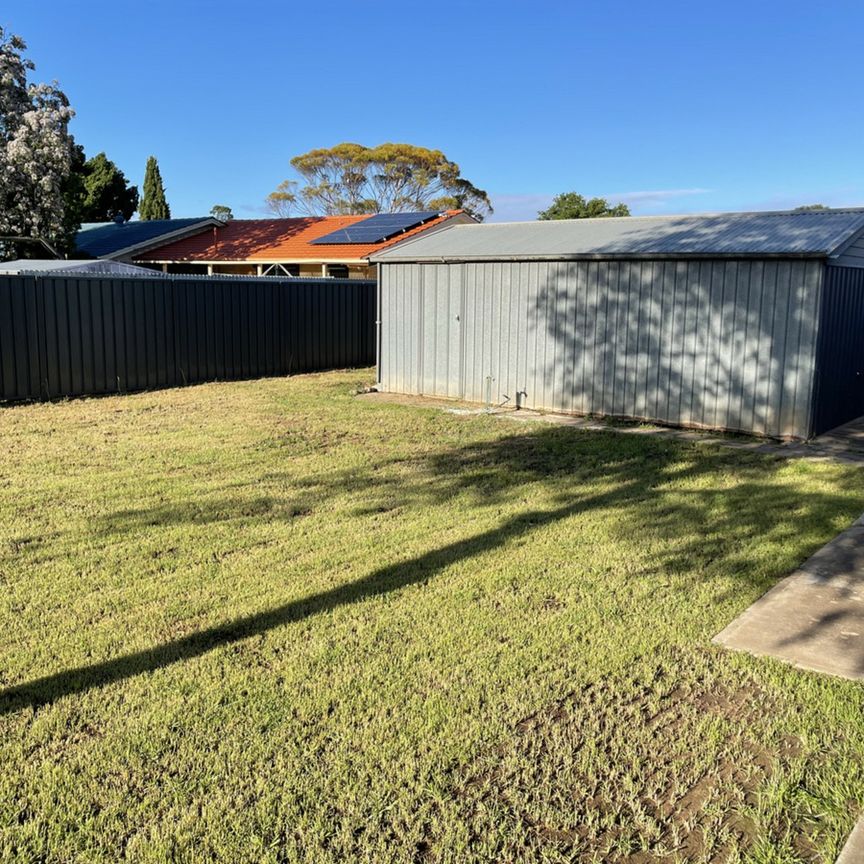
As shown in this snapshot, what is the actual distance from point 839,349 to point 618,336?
272 cm

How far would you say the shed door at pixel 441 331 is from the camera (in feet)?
42.2

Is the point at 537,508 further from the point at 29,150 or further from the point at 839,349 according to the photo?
the point at 29,150

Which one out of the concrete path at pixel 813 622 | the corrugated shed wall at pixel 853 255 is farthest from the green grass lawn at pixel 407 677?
the corrugated shed wall at pixel 853 255

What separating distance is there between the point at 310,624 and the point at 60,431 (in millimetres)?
6552

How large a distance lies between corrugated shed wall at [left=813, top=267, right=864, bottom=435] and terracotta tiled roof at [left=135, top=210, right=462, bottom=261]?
53.3ft

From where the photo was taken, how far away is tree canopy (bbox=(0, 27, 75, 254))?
23.8 m

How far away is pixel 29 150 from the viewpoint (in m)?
23.8

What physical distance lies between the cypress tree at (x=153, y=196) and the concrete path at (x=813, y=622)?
47635mm

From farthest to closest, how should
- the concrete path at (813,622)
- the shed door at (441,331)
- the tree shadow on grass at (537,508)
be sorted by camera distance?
the shed door at (441,331)
the tree shadow on grass at (537,508)
the concrete path at (813,622)

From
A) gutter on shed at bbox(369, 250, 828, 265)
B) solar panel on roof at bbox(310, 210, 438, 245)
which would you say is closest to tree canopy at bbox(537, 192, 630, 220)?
solar panel on roof at bbox(310, 210, 438, 245)

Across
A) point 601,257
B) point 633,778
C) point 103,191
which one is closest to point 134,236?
point 103,191

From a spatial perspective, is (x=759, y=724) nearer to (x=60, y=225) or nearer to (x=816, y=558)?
(x=816, y=558)

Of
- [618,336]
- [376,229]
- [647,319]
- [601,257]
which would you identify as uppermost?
[376,229]

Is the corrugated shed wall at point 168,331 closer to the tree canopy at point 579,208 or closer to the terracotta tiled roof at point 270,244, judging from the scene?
the terracotta tiled roof at point 270,244
